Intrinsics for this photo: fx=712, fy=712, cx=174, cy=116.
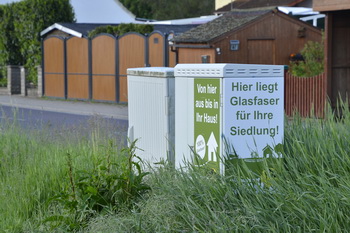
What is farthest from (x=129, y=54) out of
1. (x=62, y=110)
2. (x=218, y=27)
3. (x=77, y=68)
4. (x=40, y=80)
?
(x=40, y=80)

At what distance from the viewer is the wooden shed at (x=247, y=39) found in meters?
21.2

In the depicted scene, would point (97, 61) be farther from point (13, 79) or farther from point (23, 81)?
point (13, 79)

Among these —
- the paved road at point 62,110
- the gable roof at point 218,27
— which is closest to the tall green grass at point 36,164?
the paved road at point 62,110

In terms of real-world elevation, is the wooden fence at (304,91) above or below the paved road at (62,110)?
above

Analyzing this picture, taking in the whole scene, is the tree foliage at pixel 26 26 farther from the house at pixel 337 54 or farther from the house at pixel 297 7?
the house at pixel 337 54

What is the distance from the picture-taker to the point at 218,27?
72.1ft

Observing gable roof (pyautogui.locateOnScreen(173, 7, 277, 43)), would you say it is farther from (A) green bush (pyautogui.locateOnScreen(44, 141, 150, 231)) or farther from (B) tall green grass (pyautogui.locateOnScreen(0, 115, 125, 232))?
(A) green bush (pyautogui.locateOnScreen(44, 141, 150, 231))

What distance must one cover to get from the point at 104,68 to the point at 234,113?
2131 cm

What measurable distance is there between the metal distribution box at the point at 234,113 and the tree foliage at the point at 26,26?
27185mm

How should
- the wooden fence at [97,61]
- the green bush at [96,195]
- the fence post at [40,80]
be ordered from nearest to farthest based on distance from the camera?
the green bush at [96,195]
the wooden fence at [97,61]
the fence post at [40,80]

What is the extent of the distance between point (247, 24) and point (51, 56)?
1057 centimetres

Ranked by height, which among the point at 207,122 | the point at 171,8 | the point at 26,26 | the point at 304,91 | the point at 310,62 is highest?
the point at 171,8

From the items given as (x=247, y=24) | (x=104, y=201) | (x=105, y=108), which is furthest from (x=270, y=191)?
(x=105, y=108)

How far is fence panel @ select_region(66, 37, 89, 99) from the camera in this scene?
27.5m
